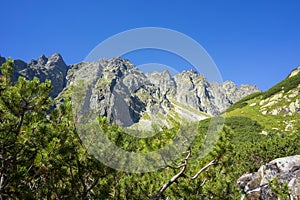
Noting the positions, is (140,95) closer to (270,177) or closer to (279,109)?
(270,177)

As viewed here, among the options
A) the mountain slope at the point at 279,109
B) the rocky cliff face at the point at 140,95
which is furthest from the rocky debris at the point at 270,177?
the mountain slope at the point at 279,109

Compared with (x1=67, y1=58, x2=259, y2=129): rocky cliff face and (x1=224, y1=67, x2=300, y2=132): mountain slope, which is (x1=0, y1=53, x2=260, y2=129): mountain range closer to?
(x1=67, y1=58, x2=259, y2=129): rocky cliff face

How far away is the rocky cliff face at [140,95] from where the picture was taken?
26.6ft

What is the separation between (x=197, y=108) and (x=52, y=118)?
5269mm

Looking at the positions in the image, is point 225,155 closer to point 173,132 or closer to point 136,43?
point 173,132

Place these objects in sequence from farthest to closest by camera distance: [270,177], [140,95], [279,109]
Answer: [279,109] < [270,177] < [140,95]

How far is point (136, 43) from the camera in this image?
7.22 meters

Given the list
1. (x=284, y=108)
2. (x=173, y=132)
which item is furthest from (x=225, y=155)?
(x=284, y=108)

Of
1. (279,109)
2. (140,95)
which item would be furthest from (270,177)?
(279,109)

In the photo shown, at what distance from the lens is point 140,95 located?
29.2ft

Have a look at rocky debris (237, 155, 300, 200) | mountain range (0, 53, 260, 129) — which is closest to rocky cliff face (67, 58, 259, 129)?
mountain range (0, 53, 260, 129)

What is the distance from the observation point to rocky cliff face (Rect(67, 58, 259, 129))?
809cm

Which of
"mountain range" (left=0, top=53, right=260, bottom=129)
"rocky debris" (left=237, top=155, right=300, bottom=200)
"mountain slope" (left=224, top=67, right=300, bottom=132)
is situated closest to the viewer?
"mountain range" (left=0, top=53, right=260, bottom=129)

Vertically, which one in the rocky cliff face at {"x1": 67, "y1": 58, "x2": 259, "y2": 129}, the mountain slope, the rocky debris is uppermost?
the mountain slope
